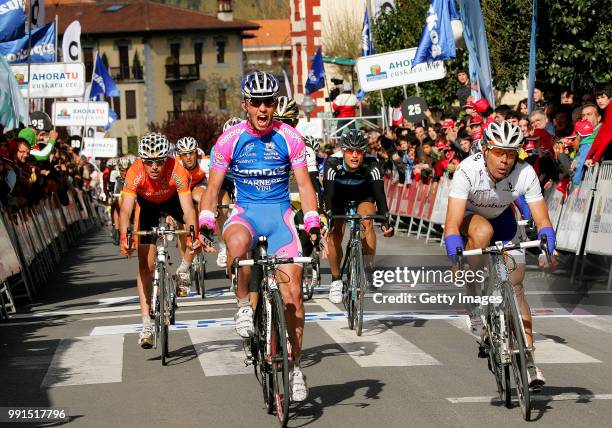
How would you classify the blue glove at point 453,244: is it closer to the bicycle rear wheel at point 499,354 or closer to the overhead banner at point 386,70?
the bicycle rear wheel at point 499,354

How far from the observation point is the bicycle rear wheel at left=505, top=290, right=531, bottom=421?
26.4 feet

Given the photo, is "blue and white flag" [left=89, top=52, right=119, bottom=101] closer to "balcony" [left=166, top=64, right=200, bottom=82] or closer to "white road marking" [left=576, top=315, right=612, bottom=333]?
"white road marking" [left=576, top=315, right=612, bottom=333]

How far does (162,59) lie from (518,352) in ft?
383

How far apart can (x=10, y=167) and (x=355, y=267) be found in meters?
6.99

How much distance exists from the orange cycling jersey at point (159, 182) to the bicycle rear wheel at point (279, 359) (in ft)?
13.3

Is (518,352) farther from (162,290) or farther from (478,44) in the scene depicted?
(478,44)

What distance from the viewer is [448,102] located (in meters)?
41.4

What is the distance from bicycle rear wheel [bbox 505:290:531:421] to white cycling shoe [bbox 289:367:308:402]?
1.35 m

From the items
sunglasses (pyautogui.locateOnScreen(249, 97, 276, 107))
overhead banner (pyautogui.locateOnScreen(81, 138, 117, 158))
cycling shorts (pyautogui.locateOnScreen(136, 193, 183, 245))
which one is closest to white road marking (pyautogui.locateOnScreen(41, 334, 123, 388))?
cycling shorts (pyautogui.locateOnScreen(136, 193, 183, 245))

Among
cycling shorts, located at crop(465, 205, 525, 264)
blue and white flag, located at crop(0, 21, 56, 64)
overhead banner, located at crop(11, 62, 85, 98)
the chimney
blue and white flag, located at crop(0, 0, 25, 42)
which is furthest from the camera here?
the chimney

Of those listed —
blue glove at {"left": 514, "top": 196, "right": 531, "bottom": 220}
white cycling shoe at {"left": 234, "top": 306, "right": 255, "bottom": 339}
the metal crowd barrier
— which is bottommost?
the metal crowd barrier

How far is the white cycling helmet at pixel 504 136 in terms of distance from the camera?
8820 mm

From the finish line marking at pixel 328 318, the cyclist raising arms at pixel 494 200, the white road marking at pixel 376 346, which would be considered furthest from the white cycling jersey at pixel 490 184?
the finish line marking at pixel 328 318

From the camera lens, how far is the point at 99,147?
51.4 m
